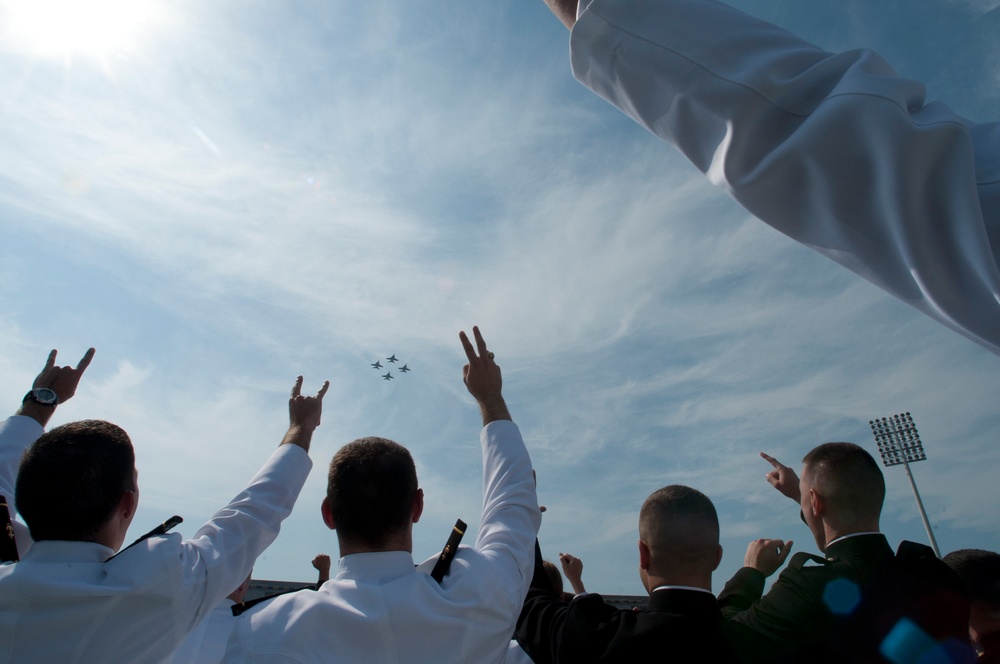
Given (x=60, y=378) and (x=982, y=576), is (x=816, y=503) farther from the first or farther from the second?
(x=60, y=378)

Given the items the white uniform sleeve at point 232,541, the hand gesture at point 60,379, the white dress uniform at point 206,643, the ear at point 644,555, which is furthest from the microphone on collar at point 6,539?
the ear at point 644,555

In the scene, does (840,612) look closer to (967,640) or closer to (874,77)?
(967,640)

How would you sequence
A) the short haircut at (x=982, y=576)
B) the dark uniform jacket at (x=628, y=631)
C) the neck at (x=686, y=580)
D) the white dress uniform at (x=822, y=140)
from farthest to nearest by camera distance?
the short haircut at (x=982, y=576) → the neck at (x=686, y=580) → the dark uniform jacket at (x=628, y=631) → the white dress uniform at (x=822, y=140)

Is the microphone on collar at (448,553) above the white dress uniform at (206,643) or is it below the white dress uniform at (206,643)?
above

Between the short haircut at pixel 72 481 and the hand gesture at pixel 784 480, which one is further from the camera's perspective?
the hand gesture at pixel 784 480

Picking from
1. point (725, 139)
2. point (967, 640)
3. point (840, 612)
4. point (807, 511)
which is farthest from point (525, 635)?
point (725, 139)

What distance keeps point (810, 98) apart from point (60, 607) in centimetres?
383

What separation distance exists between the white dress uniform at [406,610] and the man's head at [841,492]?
2.45 m

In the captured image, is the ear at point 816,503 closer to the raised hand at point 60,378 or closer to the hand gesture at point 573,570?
the hand gesture at point 573,570

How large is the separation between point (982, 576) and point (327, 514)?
5618 mm

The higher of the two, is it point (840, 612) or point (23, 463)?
point (23, 463)

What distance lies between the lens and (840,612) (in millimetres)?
4141

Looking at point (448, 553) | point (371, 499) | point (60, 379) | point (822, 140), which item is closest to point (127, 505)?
point (371, 499)

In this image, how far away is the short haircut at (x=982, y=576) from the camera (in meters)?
5.47
